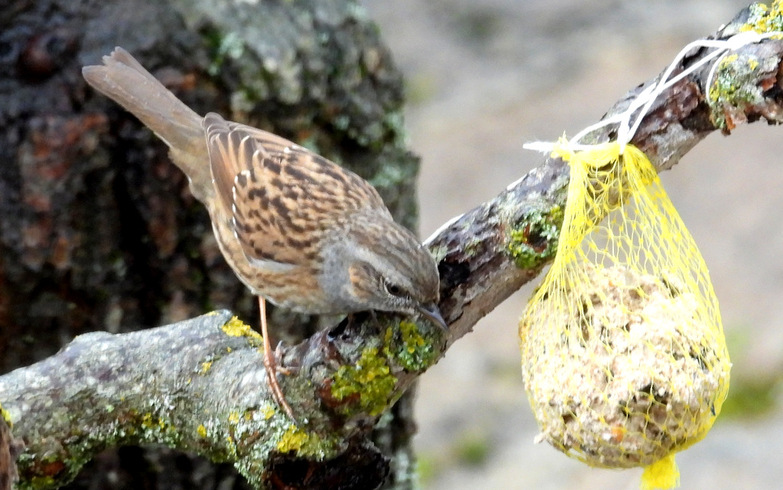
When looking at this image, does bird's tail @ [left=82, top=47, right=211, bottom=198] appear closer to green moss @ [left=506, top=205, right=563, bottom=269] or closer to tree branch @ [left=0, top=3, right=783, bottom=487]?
tree branch @ [left=0, top=3, right=783, bottom=487]

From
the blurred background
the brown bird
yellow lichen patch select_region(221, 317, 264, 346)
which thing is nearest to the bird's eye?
the brown bird

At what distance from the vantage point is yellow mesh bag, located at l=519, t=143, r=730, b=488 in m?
2.50

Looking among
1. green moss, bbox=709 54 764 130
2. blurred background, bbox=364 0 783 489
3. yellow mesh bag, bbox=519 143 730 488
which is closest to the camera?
green moss, bbox=709 54 764 130

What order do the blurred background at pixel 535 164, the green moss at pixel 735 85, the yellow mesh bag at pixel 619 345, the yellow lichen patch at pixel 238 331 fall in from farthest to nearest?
the blurred background at pixel 535 164, the yellow lichen patch at pixel 238 331, the yellow mesh bag at pixel 619 345, the green moss at pixel 735 85

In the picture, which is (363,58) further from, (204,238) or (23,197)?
(23,197)

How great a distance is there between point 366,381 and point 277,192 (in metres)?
0.84

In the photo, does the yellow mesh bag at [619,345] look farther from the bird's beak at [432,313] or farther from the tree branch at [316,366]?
the bird's beak at [432,313]

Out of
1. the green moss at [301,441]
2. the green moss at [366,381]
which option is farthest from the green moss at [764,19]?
the green moss at [301,441]

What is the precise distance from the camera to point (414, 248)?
261cm

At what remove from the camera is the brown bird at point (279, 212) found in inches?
109

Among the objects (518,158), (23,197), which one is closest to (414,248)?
(23,197)

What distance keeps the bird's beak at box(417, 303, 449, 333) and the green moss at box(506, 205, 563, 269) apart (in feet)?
0.84

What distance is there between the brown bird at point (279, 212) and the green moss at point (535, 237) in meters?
0.26

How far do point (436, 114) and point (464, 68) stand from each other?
48 cm
